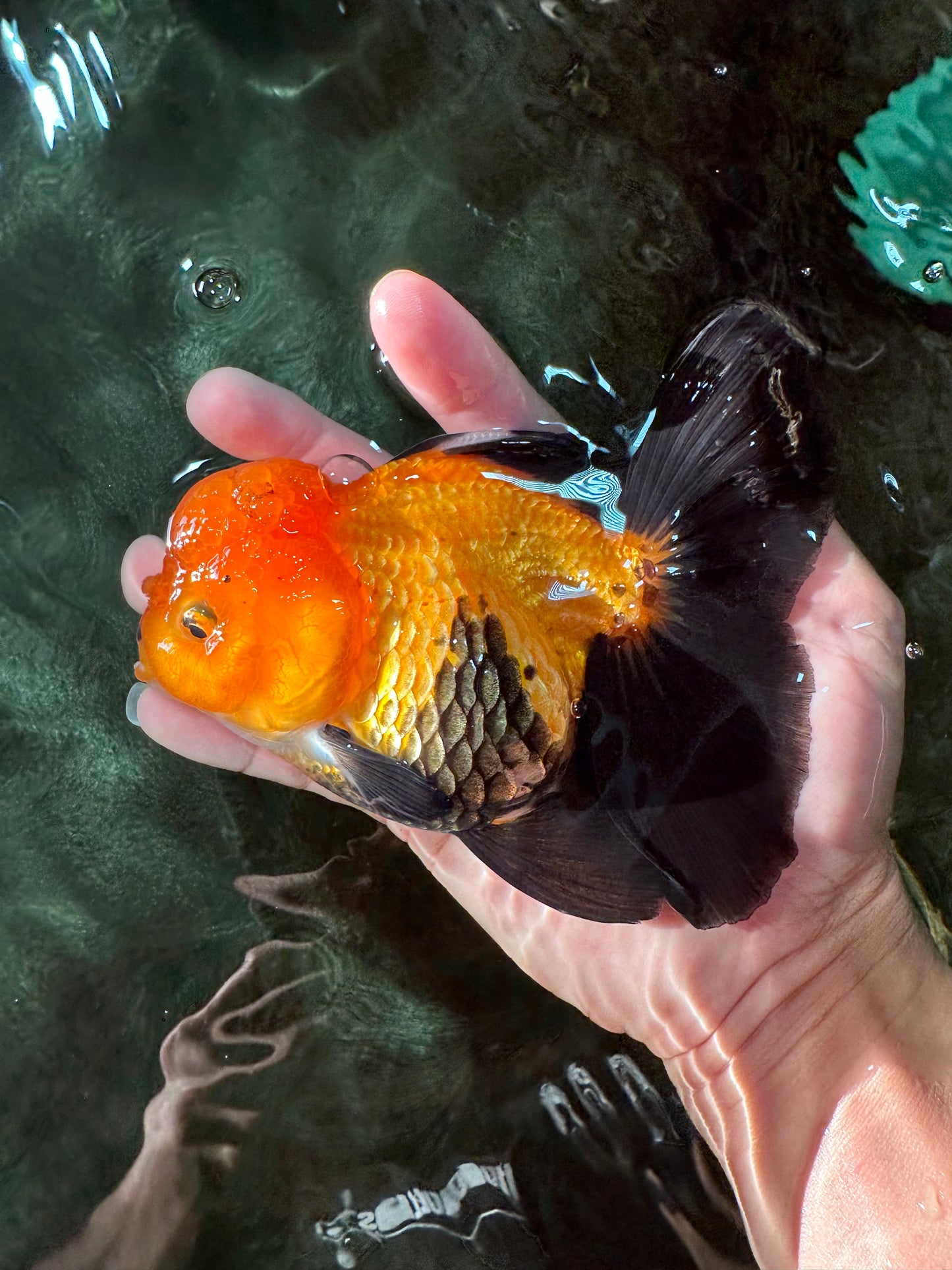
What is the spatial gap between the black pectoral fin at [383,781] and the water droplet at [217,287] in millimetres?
1237

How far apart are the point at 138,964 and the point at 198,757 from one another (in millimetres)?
511

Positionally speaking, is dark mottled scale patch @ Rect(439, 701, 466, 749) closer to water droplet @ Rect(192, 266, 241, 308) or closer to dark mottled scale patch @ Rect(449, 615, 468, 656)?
dark mottled scale patch @ Rect(449, 615, 468, 656)

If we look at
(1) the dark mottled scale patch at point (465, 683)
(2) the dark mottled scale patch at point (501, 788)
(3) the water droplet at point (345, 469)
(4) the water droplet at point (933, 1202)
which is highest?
(3) the water droplet at point (345, 469)

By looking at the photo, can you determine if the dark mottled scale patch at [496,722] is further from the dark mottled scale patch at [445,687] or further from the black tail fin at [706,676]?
the black tail fin at [706,676]

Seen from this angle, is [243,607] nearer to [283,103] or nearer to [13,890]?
[13,890]

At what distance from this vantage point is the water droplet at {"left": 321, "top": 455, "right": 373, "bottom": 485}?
1936mm

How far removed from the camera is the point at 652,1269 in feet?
6.97

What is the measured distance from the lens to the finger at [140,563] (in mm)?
2127

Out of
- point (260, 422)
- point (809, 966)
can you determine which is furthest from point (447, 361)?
point (809, 966)

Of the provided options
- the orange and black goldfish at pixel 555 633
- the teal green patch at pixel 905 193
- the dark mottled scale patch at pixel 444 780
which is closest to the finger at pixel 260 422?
the orange and black goldfish at pixel 555 633

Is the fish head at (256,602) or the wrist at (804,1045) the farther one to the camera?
the wrist at (804,1045)

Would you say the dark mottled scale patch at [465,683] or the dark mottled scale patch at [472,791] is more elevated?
the dark mottled scale patch at [465,683]

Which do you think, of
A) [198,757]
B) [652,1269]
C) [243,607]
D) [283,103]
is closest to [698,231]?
[283,103]

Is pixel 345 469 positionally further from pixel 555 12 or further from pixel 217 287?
pixel 555 12
